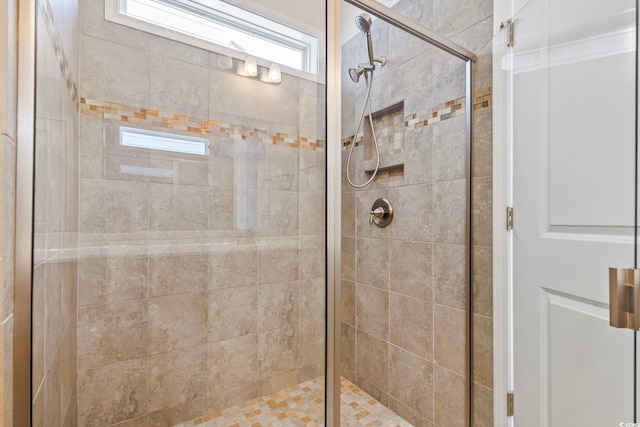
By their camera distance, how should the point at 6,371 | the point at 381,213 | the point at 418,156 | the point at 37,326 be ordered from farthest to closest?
the point at 381,213 → the point at 418,156 → the point at 37,326 → the point at 6,371

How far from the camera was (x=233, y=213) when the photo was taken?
1193 mm

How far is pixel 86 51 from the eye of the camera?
111cm

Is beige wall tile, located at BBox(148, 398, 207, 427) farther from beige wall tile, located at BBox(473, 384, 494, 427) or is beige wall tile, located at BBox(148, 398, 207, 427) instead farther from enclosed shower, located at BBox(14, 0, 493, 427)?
beige wall tile, located at BBox(473, 384, 494, 427)

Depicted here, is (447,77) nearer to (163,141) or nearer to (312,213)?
(312,213)

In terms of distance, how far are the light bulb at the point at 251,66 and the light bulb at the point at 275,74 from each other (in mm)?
59

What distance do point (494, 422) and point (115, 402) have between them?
1.52 m

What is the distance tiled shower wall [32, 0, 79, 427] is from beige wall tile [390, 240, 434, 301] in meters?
1.38

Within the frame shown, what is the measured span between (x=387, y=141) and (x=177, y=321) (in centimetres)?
136

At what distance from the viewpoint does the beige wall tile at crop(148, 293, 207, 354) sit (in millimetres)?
1199

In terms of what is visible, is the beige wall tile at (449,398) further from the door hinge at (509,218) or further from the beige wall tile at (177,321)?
the beige wall tile at (177,321)

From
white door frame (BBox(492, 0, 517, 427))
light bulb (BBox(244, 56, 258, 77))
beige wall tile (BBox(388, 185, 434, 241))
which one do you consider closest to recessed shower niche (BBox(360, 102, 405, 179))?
beige wall tile (BBox(388, 185, 434, 241))

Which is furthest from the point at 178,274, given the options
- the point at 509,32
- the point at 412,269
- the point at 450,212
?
the point at 509,32

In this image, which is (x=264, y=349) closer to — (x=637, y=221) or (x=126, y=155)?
(x=126, y=155)

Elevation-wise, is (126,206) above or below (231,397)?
above
